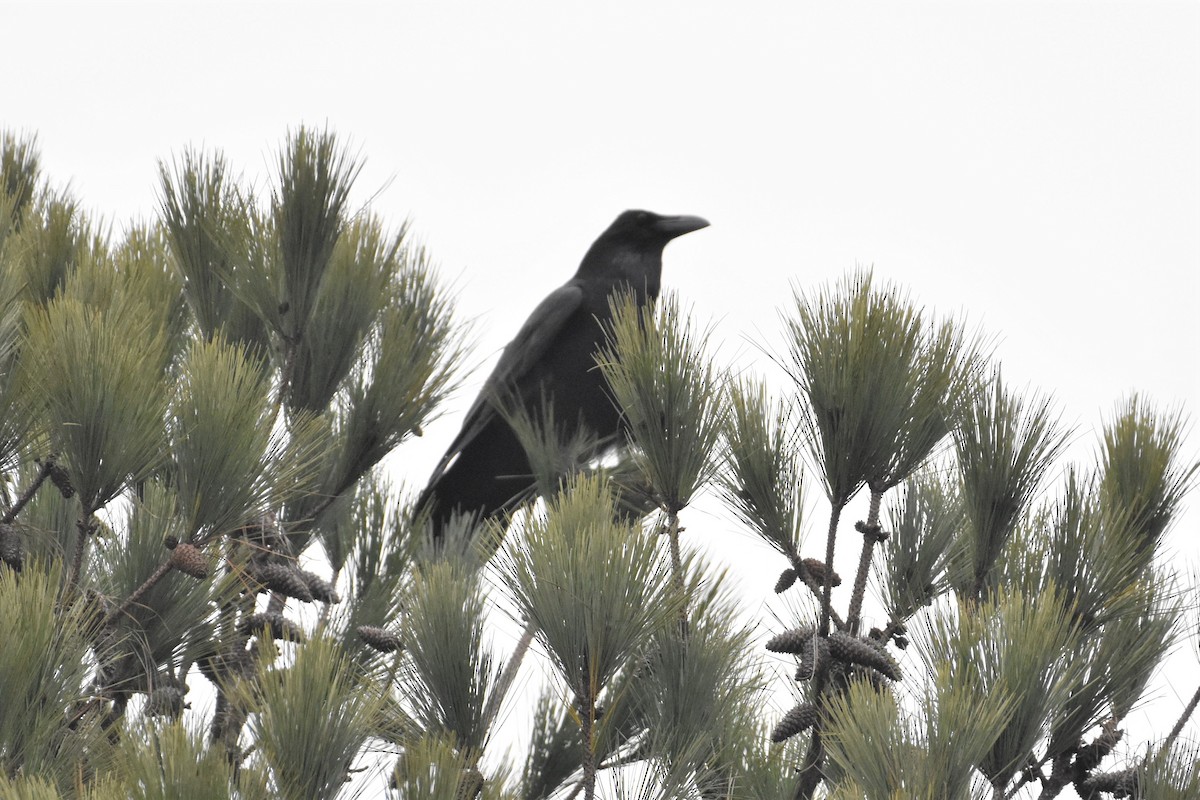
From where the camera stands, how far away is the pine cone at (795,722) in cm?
230

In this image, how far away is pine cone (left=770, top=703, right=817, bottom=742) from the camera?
2303 millimetres

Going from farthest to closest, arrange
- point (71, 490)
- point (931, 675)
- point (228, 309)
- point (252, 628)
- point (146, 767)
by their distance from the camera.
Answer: point (228, 309) → point (252, 628) → point (71, 490) → point (931, 675) → point (146, 767)

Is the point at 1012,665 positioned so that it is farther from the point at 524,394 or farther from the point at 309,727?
the point at 524,394

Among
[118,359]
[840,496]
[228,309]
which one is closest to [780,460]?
[840,496]

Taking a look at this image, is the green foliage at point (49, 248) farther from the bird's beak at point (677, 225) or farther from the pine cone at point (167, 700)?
the bird's beak at point (677, 225)

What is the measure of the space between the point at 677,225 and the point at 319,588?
10.5ft

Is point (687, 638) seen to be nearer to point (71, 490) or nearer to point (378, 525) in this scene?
point (71, 490)

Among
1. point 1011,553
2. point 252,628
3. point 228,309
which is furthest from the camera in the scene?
point 228,309

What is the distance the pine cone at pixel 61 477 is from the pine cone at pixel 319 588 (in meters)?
0.73

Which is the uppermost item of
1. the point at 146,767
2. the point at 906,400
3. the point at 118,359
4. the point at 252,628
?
the point at 906,400

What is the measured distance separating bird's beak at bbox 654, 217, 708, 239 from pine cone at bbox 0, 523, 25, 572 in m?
3.77

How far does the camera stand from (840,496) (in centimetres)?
230

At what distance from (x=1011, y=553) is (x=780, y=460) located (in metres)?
0.48

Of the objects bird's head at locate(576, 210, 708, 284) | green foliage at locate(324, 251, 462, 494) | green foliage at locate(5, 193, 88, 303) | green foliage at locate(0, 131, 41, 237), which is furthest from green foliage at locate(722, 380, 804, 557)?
bird's head at locate(576, 210, 708, 284)
